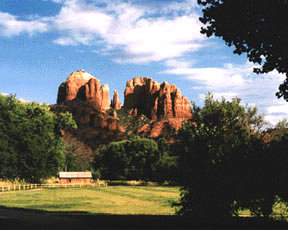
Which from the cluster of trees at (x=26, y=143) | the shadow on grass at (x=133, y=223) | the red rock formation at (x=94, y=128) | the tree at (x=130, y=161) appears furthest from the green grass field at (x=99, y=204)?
the red rock formation at (x=94, y=128)

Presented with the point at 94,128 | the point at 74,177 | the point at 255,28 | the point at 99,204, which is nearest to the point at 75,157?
the point at 74,177

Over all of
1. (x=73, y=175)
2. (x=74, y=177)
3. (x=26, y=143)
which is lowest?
(x=74, y=177)

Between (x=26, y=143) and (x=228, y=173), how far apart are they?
172ft

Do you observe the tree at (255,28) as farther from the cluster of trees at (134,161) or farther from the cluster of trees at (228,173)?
the cluster of trees at (134,161)

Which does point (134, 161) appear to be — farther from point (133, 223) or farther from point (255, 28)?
point (255, 28)

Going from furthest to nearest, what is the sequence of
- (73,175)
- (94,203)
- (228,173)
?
1. (73,175)
2. (94,203)
3. (228,173)

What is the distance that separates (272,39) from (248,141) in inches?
312

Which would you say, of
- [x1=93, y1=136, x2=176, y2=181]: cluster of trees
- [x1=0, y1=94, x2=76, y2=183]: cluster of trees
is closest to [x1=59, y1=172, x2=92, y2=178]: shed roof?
[x1=93, y1=136, x2=176, y2=181]: cluster of trees

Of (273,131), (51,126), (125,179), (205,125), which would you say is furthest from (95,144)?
(205,125)

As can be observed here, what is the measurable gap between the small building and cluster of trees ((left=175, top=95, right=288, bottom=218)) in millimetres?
62036

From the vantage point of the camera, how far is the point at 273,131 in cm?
4550

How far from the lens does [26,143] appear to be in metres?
63.9

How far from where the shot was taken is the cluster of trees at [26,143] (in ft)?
204

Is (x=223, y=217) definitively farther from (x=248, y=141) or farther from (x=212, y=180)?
(x=248, y=141)
